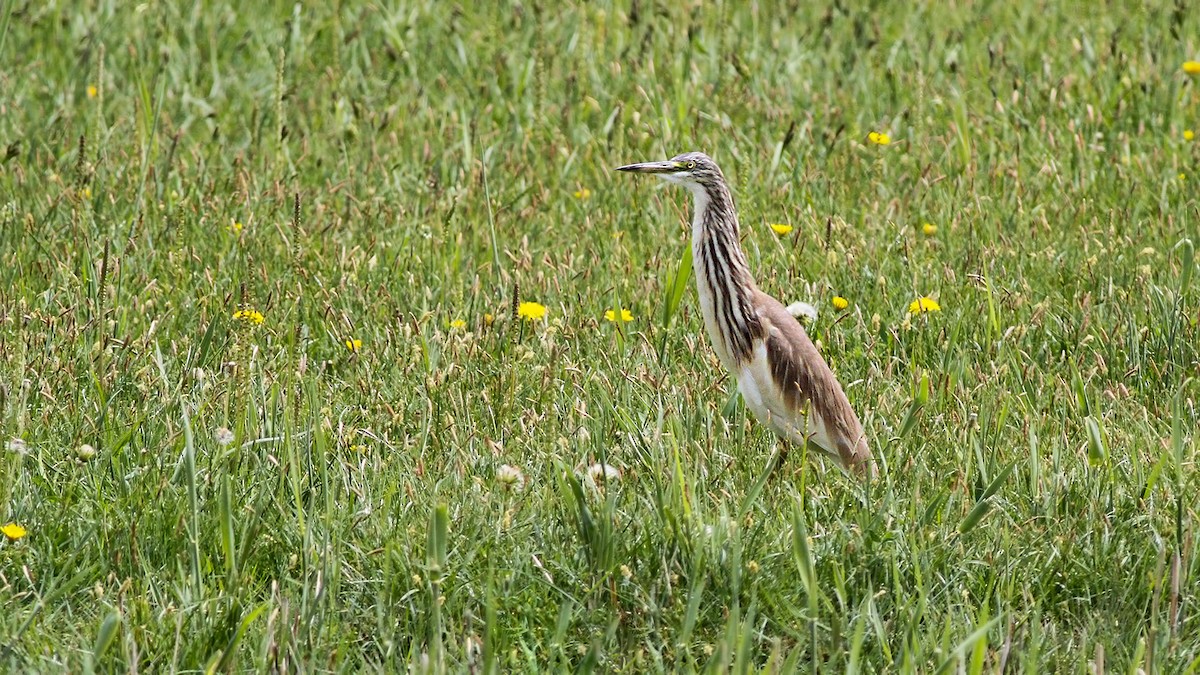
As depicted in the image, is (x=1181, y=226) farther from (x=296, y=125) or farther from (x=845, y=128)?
(x=296, y=125)

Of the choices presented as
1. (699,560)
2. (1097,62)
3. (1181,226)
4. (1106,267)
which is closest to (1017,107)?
(1097,62)

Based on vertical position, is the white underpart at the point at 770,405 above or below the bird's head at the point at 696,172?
below

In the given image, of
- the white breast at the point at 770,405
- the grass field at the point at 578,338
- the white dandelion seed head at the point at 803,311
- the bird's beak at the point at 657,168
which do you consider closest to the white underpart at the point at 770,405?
the white breast at the point at 770,405

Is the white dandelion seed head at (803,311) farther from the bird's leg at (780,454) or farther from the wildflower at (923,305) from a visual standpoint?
the bird's leg at (780,454)

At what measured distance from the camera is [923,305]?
17.4 ft

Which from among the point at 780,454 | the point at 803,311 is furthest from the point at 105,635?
the point at 803,311

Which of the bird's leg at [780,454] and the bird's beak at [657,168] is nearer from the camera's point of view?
the bird's leg at [780,454]

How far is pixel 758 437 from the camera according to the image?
4707mm

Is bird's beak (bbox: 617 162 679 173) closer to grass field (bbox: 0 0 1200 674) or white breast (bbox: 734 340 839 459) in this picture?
grass field (bbox: 0 0 1200 674)

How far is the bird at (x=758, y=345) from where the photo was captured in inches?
178

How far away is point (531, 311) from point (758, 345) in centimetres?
93

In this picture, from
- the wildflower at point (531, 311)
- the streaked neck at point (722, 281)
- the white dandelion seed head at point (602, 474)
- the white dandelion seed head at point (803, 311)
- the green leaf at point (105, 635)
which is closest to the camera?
the green leaf at point (105, 635)

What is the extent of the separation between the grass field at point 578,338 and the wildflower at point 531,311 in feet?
0.13

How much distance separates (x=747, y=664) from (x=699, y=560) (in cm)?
45
